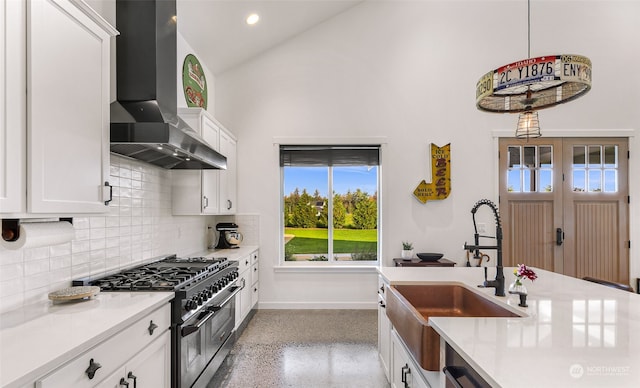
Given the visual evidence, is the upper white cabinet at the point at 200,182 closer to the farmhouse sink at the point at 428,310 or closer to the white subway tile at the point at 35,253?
the white subway tile at the point at 35,253

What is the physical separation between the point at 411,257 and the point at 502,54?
3.06 m

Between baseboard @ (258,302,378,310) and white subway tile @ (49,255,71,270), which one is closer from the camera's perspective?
white subway tile @ (49,255,71,270)

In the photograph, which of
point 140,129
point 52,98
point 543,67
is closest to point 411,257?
point 543,67

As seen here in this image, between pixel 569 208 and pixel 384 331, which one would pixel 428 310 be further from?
pixel 569 208

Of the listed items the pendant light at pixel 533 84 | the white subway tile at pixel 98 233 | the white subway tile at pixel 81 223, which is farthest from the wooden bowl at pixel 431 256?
the white subway tile at pixel 81 223

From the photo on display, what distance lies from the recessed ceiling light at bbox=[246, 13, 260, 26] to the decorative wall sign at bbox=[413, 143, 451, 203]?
2.74 m

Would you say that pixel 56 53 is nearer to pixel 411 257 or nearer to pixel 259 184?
pixel 259 184

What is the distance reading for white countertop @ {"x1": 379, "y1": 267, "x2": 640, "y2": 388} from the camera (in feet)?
2.95

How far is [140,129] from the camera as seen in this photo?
195 cm

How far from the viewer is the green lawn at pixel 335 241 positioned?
4.72m

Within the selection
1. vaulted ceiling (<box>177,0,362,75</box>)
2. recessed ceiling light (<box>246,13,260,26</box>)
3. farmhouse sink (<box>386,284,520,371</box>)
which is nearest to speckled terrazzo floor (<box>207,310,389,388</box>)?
farmhouse sink (<box>386,284,520,371</box>)

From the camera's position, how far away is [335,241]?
15.5 feet

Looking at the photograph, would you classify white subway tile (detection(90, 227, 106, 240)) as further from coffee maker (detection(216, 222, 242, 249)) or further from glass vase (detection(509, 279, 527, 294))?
glass vase (detection(509, 279, 527, 294))

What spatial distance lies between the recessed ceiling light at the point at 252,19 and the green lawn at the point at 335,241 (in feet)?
8.79
